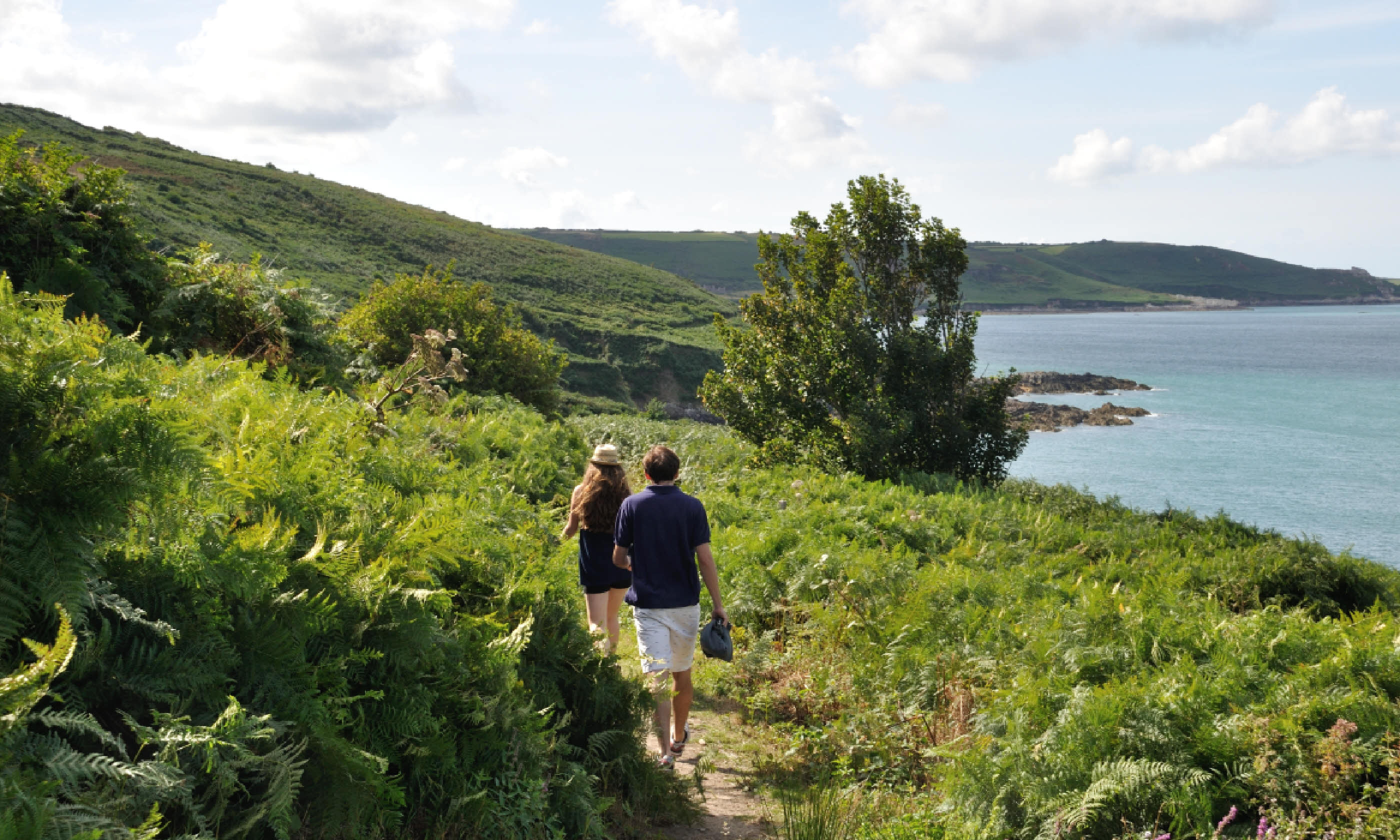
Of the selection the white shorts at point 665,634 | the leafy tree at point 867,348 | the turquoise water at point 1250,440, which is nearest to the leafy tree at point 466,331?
the leafy tree at point 867,348

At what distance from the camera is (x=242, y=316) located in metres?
11.1

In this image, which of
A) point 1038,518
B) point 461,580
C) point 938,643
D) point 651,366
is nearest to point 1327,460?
point 651,366

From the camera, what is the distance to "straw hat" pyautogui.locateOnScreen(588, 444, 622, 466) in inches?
276

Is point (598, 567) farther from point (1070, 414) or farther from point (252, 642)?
point (1070, 414)

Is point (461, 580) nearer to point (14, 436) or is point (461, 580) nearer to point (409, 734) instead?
point (409, 734)

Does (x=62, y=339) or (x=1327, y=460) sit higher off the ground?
(x=62, y=339)

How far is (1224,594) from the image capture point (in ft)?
40.5

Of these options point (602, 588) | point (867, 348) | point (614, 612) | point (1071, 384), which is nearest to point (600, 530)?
point (602, 588)

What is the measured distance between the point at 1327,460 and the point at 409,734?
227ft

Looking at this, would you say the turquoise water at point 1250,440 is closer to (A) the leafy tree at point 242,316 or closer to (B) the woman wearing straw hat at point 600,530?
(B) the woman wearing straw hat at point 600,530

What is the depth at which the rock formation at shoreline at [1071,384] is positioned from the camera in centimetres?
8306

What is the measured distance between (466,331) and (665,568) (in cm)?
1930

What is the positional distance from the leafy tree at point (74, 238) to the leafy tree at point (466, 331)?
37.6 feet

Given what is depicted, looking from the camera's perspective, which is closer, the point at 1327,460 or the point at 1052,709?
the point at 1052,709
